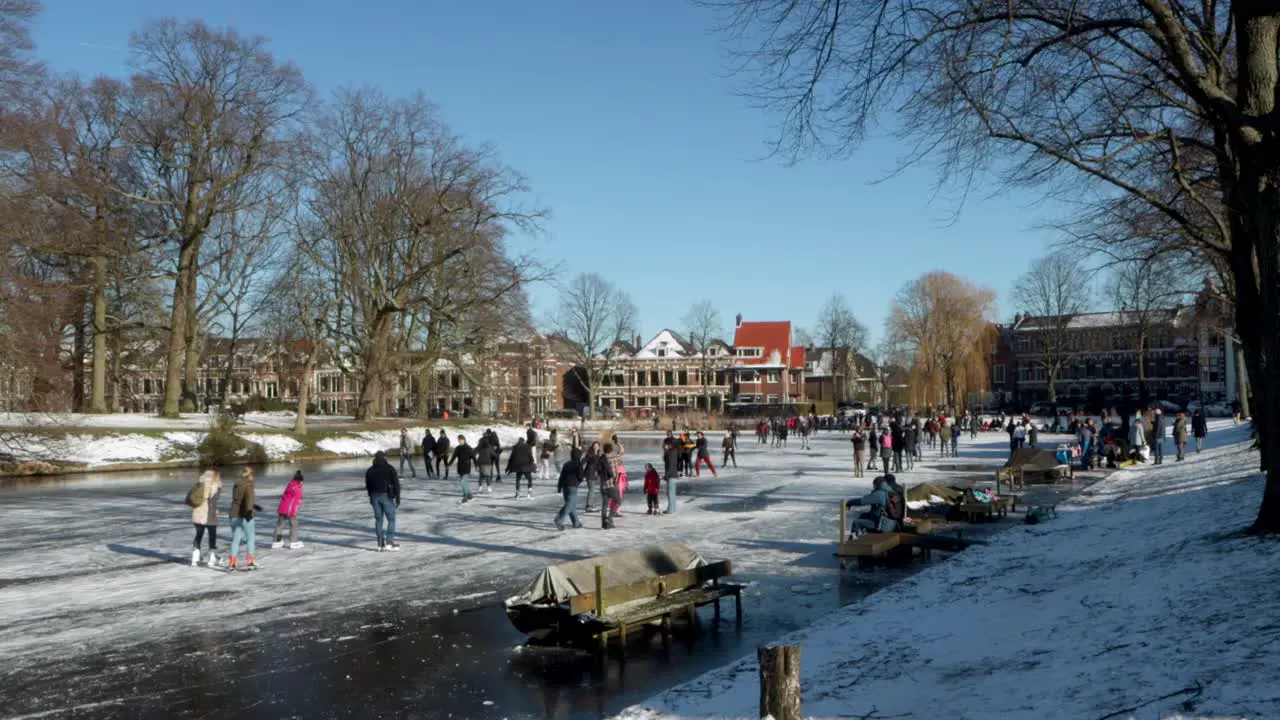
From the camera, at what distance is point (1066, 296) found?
86.0 metres

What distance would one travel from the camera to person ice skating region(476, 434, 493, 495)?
1011 inches

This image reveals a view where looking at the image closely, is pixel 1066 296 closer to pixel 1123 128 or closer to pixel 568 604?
pixel 1123 128

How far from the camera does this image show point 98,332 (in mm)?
44188

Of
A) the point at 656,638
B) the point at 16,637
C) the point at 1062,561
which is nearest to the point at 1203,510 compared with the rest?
the point at 1062,561

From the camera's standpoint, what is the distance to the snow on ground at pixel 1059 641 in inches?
259

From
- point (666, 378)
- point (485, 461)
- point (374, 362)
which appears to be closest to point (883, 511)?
point (485, 461)

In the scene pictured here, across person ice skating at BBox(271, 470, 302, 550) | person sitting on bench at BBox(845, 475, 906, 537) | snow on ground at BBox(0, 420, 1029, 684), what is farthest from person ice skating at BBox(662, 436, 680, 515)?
person ice skating at BBox(271, 470, 302, 550)

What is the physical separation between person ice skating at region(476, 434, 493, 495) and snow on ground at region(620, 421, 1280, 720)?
1451cm

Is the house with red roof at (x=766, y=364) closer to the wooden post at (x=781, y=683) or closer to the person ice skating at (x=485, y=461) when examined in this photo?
the person ice skating at (x=485, y=461)

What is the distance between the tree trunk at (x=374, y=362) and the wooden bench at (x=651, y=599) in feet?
123

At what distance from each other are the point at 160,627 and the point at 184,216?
37.6 m

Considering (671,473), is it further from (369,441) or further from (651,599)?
(369,441)

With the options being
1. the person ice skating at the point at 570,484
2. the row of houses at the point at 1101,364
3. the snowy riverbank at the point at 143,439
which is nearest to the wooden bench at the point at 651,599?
the person ice skating at the point at 570,484

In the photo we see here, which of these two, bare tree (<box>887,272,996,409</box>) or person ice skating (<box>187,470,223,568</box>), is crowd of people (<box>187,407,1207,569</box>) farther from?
bare tree (<box>887,272,996,409</box>)
